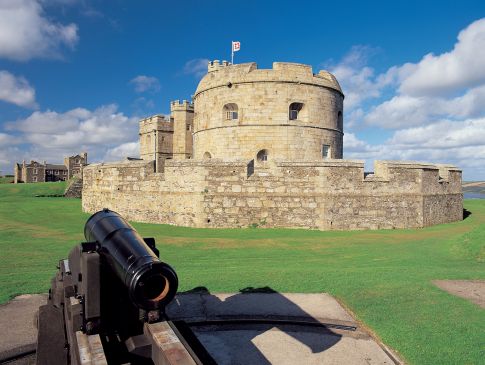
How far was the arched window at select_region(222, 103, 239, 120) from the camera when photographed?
1952 cm

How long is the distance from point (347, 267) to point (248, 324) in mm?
3634

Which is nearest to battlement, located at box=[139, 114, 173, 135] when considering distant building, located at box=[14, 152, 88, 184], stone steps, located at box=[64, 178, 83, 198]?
stone steps, located at box=[64, 178, 83, 198]

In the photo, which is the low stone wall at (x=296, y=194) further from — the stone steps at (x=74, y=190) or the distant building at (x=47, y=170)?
the distant building at (x=47, y=170)

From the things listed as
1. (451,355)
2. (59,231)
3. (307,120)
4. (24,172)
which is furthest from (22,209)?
(24,172)

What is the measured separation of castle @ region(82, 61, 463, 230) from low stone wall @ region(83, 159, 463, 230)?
0.04 m

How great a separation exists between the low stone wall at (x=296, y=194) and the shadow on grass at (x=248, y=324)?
7786 mm

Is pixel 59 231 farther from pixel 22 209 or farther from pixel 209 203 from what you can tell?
pixel 22 209

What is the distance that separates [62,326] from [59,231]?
997cm

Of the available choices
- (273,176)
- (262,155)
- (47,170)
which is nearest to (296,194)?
(273,176)

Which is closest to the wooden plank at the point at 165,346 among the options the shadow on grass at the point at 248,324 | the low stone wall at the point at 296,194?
the shadow on grass at the point at 248,324

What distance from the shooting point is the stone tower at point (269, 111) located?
1870 cm

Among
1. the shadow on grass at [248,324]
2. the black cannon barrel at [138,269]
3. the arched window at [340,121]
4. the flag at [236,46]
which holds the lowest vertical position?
the shadow on grass at [248,324]

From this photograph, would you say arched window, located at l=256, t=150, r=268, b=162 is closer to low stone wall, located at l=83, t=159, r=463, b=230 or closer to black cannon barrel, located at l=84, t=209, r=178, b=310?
low stone wall, located at l=83, t=159, r=463, b=230

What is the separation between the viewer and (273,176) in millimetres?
13797
